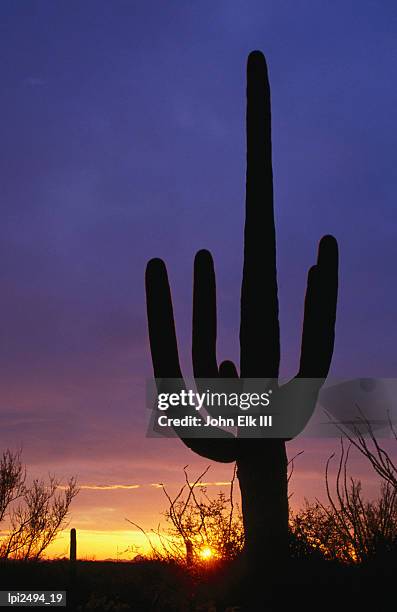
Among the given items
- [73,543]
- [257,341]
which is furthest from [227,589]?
[73,543]

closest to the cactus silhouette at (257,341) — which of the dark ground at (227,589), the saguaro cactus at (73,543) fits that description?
the dark ground at (227,589)

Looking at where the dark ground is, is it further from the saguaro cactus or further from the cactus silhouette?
the saguaro cactus

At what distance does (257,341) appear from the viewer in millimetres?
11055

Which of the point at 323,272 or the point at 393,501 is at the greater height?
the point at 323,272

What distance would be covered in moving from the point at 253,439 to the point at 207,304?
2147 millimetres

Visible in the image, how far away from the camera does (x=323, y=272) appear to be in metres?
11.1

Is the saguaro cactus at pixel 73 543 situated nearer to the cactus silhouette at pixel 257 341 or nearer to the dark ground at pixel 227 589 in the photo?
the dark ground at pixel 227 589

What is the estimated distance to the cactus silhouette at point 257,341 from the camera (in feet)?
35.9

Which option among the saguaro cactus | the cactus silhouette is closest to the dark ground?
the cactus silhouette

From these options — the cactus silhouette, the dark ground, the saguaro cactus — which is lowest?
the dark ground

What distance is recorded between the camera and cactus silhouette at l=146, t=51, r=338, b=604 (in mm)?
10930

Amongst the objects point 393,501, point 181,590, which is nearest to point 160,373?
point 181,590

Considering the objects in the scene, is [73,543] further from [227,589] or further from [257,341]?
[257,341]

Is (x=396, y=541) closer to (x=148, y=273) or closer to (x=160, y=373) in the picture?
(x=160, y=373)
